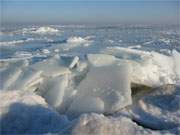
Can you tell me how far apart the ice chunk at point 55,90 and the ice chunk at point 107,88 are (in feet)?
0.58

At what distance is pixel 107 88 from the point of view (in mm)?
4160

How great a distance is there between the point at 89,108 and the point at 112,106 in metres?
0.23

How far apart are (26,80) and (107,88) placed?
0.90 m

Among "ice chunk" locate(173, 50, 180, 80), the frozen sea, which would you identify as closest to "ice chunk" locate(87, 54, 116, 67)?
the frozen sea

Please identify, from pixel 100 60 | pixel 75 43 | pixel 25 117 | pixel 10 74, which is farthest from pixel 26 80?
pixel 75 43

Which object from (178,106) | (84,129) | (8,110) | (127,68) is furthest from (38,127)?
(127,68)

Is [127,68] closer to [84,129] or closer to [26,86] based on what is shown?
[26,86]

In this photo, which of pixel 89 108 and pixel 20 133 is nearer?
pixel 20 133

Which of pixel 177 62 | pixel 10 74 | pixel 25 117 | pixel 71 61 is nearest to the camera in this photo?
pixel 25 117

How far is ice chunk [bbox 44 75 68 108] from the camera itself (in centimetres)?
409

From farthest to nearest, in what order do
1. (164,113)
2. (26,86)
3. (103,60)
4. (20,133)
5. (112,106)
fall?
(103,60)
(26,86)
(112,106)
(164,113)
(20,133)

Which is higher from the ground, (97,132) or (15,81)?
(97,132)

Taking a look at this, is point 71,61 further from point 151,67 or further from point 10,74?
point 151,67

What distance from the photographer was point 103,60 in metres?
4.77
